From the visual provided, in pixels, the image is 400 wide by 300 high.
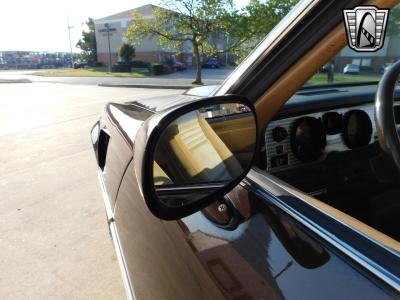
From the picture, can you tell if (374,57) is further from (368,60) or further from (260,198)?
(260,198)

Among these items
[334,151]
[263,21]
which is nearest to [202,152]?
[334,151]

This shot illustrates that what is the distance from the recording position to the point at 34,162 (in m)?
6.08

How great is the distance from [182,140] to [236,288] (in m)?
0.56

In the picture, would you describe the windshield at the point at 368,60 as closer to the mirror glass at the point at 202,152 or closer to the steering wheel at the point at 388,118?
the steering wheel at the point at 388,118

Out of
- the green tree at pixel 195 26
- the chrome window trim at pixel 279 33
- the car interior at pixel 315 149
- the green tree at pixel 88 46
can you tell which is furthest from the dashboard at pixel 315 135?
the green tree at pixel 88 46

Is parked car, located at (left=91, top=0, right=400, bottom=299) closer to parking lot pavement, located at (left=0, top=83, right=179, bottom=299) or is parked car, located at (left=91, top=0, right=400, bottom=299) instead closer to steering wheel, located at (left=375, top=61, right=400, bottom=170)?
steering wheel, located at (left=375, top=61, right=400, bottom=170)

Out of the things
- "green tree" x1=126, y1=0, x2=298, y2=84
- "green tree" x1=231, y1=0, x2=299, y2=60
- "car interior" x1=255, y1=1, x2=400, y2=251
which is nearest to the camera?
"car interior" x1=255, y1=1, x2=400, y2=251

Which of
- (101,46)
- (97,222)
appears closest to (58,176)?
(97,222)

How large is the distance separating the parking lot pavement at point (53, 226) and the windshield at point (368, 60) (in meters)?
2.29

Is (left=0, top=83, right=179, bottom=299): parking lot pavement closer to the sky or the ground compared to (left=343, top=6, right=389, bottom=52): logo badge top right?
closer to the ground

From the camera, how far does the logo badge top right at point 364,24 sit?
36.7 inches

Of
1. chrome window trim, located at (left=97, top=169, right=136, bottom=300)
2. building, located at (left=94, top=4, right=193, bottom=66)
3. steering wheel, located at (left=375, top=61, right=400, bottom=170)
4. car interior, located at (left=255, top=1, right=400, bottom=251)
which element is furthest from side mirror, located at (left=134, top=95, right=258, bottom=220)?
building, located at (left=94, top=4, right=193, bottom=66)

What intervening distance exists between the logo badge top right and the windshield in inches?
2.3

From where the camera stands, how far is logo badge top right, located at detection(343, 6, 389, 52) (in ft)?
3.06
